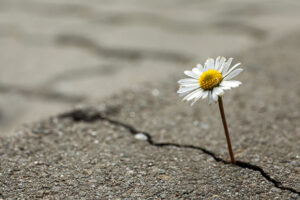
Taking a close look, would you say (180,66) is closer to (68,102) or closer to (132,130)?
(68,102)

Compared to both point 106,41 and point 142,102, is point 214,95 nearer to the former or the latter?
point 142,102

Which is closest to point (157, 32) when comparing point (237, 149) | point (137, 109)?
point (137, 109)

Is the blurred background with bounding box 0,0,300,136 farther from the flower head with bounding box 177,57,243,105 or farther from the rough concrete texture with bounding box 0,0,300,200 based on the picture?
the flower head with bounding box 177,57,243,105

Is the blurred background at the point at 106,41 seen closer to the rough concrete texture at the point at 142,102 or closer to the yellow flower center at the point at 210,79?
the rough concrete texture at the point at 142,102

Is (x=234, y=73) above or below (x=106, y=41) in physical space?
below

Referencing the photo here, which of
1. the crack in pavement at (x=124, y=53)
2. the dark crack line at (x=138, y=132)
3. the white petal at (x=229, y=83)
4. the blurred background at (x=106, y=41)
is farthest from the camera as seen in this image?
the crack in pavement at (x=124, y=53)

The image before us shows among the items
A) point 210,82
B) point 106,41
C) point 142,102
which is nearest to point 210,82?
point 210,82

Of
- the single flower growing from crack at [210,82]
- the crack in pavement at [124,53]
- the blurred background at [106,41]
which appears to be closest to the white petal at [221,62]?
the single flower growing from crack at [210,82]
